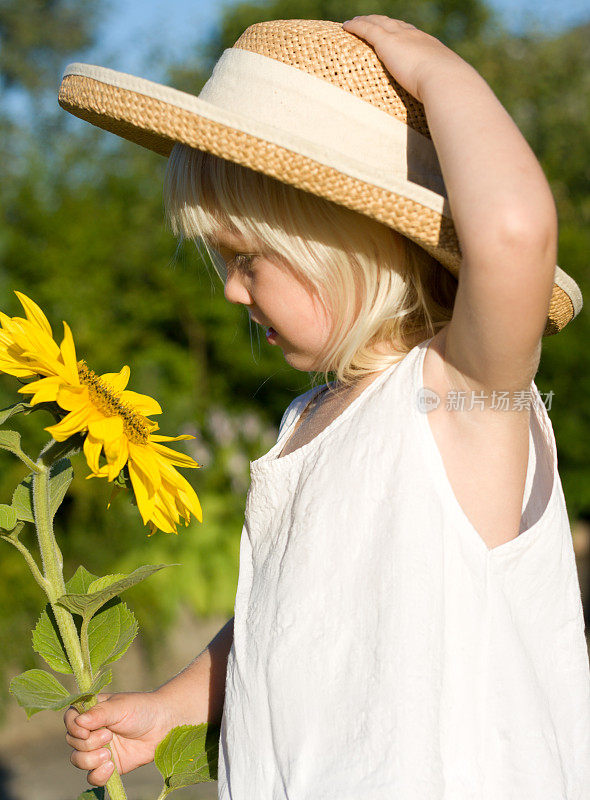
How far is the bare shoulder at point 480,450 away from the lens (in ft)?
3.89

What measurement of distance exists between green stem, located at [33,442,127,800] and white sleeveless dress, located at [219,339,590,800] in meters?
0.28

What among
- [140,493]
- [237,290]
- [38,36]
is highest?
[237,290]

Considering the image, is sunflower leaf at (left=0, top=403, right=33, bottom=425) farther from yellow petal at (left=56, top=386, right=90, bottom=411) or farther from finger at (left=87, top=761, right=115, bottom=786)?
finger at (left=87, top=761, right=115, bottom=786)

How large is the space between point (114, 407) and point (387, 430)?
0.39 meters

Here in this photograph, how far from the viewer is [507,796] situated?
47.0 inches

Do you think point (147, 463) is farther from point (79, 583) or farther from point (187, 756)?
point (187, 756)

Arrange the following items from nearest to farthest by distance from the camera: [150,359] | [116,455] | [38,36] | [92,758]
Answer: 1. [116,455]
2. [92,758]
3. [150,359]
4. [38,36]

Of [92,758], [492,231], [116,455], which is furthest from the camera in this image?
[92,758]

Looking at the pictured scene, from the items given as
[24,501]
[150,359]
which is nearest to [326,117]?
[24,501]

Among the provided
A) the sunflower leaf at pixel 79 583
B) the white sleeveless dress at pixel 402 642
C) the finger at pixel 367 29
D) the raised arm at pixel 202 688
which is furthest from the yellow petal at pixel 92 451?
the finger at pixel 367 29

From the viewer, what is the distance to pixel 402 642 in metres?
1.18

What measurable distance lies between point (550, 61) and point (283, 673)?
42.4 feet

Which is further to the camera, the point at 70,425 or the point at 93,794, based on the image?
the point at 93,794

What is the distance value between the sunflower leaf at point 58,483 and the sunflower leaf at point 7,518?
55 mm
